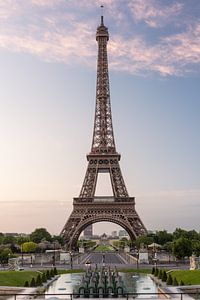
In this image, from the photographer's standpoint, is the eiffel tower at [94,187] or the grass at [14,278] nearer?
the grass at [14,278]

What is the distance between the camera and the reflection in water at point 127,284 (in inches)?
1348

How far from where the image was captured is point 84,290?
100 feet

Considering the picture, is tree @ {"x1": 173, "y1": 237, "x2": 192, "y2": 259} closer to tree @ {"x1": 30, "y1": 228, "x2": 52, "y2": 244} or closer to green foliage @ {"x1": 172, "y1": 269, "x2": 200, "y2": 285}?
green foliage @ {"x1": 172, "y1": 269, "x2": 200, "y2": 285}

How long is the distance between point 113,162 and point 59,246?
59.9 ft

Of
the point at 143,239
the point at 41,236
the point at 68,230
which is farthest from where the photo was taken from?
the point at 41,236

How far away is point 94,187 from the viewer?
91.9 m

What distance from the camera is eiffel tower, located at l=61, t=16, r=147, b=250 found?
88.1 metres

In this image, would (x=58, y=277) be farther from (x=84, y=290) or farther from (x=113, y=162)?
(x=113, y=162)

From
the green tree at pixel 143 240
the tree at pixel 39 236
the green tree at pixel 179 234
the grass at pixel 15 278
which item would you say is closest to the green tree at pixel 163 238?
the green tree at pixel 179 234

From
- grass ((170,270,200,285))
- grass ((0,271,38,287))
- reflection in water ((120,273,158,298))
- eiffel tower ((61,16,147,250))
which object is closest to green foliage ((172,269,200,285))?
grass ((170,270,200,285))

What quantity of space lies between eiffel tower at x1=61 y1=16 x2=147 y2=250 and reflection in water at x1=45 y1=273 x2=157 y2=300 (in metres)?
41.0

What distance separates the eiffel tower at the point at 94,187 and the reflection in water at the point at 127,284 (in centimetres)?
4098

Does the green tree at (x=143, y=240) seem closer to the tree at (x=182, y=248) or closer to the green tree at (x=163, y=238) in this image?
the green tree at (x=163, y=238)

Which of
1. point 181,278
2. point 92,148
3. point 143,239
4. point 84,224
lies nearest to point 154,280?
point 181,278
